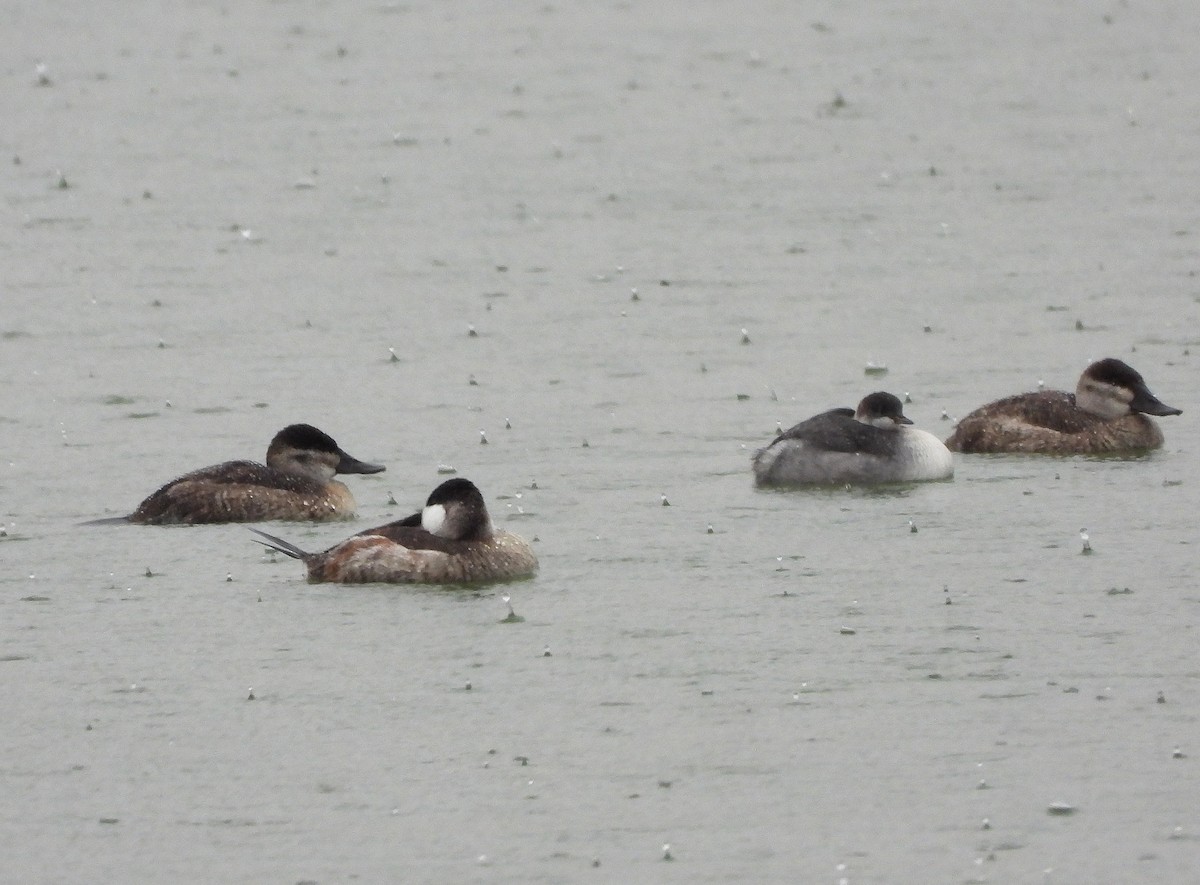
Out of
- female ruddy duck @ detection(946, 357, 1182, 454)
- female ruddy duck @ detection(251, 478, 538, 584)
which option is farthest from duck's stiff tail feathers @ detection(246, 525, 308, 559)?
female ruddy duck @ detection(946, 357, 1182, 454)

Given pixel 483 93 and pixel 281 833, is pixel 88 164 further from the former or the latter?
pixel 281 833

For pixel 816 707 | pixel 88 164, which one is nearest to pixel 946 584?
pixel 816 707

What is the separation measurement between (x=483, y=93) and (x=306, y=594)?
14843mm

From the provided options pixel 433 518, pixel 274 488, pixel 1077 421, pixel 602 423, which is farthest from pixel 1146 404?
pixel 274 488

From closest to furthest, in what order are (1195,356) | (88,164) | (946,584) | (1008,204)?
(946,584)
(1195,356)
(1008,204)
(88,164)

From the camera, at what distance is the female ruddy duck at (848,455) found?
43.4ft

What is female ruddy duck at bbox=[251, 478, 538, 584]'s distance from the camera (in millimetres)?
11352

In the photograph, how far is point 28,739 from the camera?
30.0 ft

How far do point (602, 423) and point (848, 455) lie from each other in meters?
1.80

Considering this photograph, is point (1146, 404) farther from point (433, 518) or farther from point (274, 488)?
point (274, 488)

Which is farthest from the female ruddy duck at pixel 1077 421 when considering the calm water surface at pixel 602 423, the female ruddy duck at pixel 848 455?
the female ruddy duck at pixel 848 455

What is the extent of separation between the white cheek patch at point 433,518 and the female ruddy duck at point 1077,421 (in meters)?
3.71

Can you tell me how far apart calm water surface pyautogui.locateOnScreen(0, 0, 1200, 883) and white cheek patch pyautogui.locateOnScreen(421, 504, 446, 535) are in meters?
0.42

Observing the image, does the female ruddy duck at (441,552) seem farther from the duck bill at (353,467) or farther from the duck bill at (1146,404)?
the duck bill at (1146,404)
